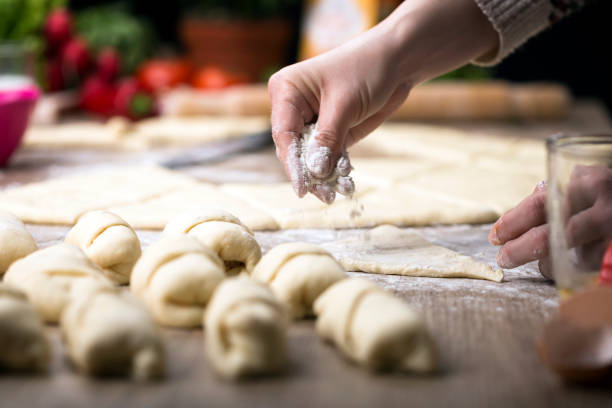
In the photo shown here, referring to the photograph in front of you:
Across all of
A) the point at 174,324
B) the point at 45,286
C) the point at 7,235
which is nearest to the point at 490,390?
the point at 174,324

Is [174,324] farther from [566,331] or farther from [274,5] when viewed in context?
[274,5]

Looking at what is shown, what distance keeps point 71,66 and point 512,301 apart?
320 centimetres

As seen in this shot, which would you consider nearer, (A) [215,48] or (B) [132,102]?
(B) [132,102]

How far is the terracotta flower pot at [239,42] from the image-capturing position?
4.32 metres

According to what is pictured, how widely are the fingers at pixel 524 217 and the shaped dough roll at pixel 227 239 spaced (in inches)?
19.3

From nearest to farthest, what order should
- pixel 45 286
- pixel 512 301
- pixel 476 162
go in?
pixel 45 286 → pixel 512 301 → pixel 476 162

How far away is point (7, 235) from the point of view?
1.39 m

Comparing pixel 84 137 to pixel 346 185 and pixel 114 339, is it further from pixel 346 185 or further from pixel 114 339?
pixel 114 339

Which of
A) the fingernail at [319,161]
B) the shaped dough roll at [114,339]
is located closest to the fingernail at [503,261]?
the fingernail at [319,161]

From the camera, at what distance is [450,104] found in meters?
3.67

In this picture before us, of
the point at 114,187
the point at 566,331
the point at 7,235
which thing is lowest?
the point at 114,187

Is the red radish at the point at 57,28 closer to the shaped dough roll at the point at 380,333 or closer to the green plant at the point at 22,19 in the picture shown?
the green plant at the point at 22,19

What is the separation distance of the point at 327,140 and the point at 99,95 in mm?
2600

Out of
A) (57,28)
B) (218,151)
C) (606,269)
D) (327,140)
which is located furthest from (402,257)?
(57,28)
